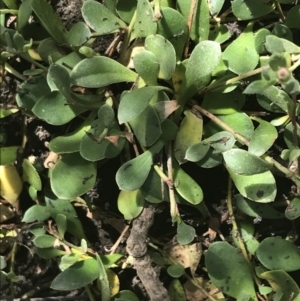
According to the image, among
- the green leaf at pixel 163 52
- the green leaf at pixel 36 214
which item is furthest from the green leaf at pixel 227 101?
the green leaf at pixel 36 214

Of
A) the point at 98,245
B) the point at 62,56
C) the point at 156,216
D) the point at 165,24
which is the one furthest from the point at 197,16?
the point at 98,245

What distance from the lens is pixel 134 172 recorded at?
943 millimetres

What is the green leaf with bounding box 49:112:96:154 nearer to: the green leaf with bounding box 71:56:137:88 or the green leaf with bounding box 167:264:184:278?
the green leaf with bounding box 71:56:137:88

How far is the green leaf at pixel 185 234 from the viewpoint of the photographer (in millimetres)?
951

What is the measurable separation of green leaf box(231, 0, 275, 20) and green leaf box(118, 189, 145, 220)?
1.28ft

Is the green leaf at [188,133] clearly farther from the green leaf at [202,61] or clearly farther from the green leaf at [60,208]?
the green leaf at [60,208]

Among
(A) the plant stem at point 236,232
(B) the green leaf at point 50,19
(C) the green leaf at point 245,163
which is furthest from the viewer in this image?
(A) the plant stem at point 236,232

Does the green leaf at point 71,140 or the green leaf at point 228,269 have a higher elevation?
the green leaf at point 71,140

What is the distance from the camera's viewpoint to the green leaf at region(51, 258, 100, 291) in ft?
3.36

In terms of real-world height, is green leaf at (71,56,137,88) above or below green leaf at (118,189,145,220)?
above

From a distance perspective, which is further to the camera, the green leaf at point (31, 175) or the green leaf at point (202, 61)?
the green leaf at point (31, 175)

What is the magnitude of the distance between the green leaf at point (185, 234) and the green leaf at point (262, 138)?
0.61 feet

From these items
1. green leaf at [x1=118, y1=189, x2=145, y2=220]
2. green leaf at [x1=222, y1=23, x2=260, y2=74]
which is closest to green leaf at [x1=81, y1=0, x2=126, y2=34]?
green leaf at [x1=222, y1=23, x2=260, y2=74]

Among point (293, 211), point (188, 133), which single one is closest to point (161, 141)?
point (188, 133)
